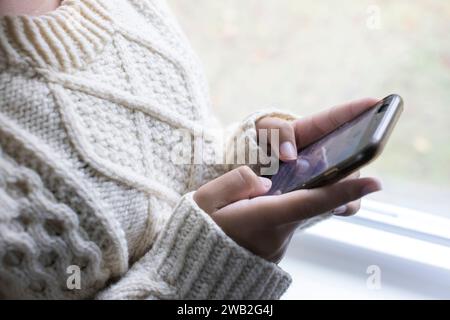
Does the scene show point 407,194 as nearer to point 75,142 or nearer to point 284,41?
point 284,41

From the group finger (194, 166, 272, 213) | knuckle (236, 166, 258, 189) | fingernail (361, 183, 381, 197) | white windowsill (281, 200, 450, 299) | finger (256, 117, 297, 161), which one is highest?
fingernail (361, 183, 381, 197)

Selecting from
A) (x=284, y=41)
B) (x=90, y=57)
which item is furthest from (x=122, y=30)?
(x=284, y=41)

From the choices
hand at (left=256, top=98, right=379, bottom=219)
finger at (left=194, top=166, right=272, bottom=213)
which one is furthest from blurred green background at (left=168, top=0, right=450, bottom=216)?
finger at (left=194, top=166, right=272, bottom=213)

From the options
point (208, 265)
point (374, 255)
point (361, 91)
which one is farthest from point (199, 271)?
point (361, 91)

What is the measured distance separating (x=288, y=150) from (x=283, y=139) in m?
0.02

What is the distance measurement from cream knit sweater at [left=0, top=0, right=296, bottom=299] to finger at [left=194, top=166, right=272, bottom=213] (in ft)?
0.07

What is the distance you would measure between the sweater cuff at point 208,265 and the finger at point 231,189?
17 millimetres

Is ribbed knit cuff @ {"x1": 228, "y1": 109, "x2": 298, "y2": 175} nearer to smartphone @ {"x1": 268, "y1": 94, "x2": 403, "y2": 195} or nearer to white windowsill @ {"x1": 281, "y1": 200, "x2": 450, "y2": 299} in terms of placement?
smartphone @ {"x1": 268, "y1": 94, "x2": 403, "y2": 195}

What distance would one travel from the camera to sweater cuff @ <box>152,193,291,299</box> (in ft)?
1.59

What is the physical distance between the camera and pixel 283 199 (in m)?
0.46

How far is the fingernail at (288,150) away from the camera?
55cm

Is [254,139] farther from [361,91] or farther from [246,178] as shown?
[361,91]

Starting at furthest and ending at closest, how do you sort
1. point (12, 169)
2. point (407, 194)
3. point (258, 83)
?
point (258, 83) → point (407, 194) → point (12, 169)

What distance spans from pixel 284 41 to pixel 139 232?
54cm
